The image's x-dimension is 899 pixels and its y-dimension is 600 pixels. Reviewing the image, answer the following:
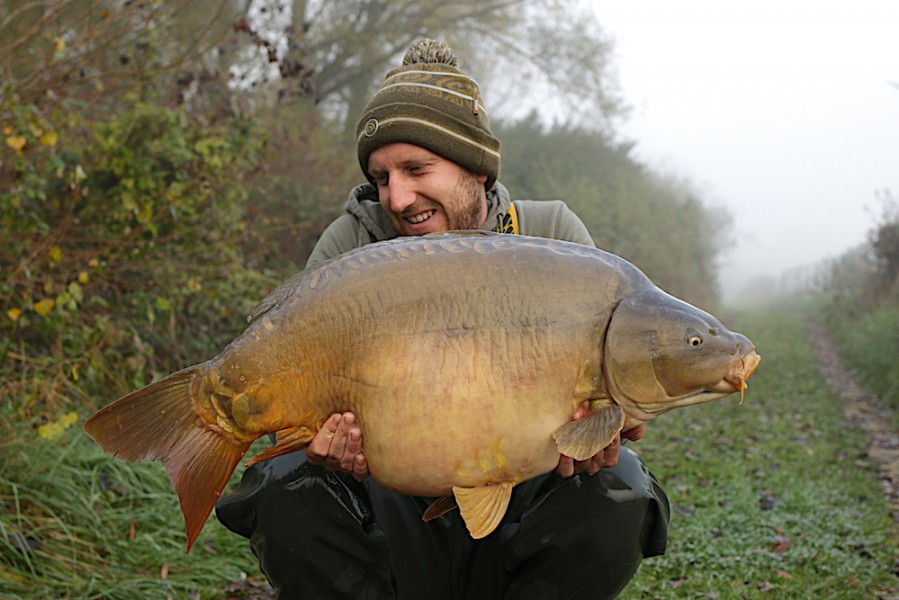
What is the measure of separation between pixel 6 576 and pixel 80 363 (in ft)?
4.73

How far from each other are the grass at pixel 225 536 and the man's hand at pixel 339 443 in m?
1.24

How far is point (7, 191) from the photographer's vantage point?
3.76m

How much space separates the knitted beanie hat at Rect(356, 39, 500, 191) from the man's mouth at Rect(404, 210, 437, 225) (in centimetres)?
16

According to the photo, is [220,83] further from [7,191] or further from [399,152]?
[399,152]

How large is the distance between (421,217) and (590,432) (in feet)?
2.92

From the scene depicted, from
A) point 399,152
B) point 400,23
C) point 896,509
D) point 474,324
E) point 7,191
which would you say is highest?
point 400,23

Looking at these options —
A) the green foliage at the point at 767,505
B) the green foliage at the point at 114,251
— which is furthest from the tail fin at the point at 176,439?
the green foliage at the point at 114,251

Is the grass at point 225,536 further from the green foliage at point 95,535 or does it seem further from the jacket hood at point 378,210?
the jacket hood at point 378,210

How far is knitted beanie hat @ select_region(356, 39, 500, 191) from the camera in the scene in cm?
204

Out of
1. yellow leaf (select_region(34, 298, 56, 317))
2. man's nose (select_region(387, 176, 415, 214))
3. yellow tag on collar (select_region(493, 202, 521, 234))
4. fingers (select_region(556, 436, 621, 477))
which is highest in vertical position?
man's nose (select_region(387, 176, 415, 214))

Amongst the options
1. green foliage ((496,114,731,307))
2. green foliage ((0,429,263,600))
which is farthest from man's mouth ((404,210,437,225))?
green foliage ((496,114,731,307))

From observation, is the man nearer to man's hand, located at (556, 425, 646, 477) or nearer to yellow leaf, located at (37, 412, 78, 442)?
man's hand, located at (556, 425, 646, 477)

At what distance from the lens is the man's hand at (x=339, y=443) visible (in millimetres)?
1510

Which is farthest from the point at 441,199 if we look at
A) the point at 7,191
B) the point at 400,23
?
the point at 400,23
